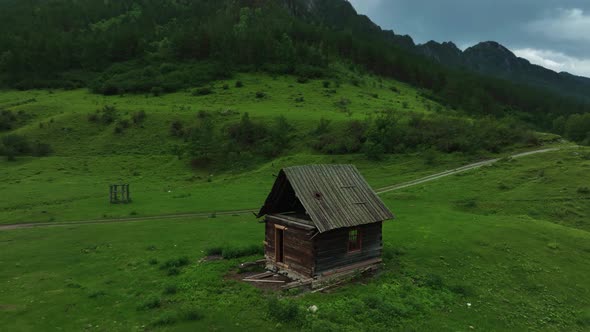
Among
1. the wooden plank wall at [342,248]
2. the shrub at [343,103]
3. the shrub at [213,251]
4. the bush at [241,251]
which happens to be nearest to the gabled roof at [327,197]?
→ the wooden plank wall at [342,248]

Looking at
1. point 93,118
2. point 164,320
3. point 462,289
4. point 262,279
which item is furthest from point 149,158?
point 462,289

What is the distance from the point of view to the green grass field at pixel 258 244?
19781 mm

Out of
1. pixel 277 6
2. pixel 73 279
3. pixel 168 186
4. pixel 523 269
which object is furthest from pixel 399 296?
pixel 277 6

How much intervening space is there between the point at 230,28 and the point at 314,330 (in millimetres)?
143662

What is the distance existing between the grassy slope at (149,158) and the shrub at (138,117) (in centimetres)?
161

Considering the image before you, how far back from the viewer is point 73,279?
24125mm

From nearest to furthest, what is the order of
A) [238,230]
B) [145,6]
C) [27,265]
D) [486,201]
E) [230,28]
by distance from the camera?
[27,265], [238,230], [486,201], [230,28], [145,6]

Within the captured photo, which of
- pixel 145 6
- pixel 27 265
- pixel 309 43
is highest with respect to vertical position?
pixel 145 6

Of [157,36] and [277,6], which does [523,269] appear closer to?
[157,36]

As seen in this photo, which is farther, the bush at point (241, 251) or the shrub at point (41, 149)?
the shrub at point (41, 149)

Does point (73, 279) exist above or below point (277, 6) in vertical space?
below

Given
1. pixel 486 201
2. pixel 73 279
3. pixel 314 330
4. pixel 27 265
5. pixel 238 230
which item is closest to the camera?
pixel 314 330

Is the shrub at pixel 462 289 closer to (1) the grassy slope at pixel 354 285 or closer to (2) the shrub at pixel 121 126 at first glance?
(1) the grassy slope at pixel 354 285

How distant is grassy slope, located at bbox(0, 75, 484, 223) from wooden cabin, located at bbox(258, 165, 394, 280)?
1920 cm
